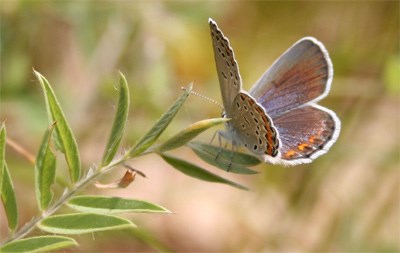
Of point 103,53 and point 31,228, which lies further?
point 103,53

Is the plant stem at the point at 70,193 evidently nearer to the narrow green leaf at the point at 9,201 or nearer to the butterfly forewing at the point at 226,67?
the narrow green leaf at the point at 9,201

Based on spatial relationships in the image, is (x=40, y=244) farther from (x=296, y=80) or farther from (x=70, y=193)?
(x=296, y=80)

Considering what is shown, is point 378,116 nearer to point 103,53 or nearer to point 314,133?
point 103,53

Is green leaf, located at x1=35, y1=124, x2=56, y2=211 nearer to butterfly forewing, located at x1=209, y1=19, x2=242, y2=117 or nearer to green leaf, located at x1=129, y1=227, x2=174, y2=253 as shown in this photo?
butterfly forewing, located at x1=209, y1=19, x2=242, y2=117

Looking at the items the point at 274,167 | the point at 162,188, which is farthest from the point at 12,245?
the point at 162,188

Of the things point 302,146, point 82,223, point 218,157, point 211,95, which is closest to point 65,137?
point 82,223

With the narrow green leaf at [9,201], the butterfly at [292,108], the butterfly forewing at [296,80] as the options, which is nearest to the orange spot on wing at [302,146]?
the butterfly at [292,108]
